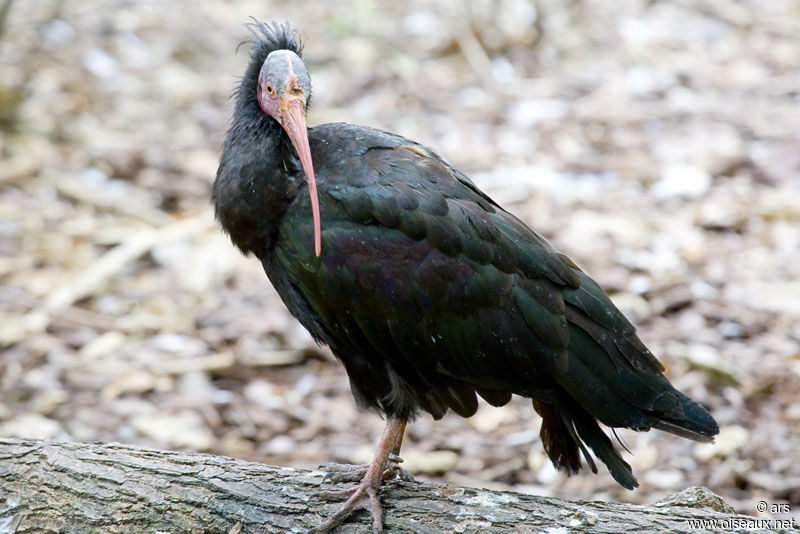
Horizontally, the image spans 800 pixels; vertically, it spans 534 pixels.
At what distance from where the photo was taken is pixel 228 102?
10.3 meters

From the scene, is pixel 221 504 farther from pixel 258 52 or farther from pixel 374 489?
pixel 258 52

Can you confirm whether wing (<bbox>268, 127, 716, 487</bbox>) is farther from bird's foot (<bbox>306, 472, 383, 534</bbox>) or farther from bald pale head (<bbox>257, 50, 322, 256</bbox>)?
bird's foot (<bbox>306, 472, 383, 534</bbox>)

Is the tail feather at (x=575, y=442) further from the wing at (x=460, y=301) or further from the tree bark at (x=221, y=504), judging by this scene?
the tree bark at (x=221, y=504)

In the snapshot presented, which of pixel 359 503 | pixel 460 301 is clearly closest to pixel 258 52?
pixel 460 301

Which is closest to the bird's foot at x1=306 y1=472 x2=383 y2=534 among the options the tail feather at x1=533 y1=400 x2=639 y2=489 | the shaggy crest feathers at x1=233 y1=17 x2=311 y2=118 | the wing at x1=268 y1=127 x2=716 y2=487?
the wing at x1=268 y1=127 x2=716 y2=487

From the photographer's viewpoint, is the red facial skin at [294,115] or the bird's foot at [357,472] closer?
the red facial skin at [294,115]

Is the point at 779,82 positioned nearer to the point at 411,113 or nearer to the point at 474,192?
the point at 411,113

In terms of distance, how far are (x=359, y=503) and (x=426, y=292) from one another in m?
0.91

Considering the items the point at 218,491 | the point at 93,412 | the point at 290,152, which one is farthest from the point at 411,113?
the point at 218,491

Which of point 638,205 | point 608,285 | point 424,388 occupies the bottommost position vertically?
point 424,388

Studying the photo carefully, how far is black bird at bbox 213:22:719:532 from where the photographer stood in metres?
4.01

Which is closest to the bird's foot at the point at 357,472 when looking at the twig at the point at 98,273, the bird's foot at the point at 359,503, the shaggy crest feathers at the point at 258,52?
the bird's foot at the point at 359,503

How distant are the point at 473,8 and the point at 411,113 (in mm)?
1958

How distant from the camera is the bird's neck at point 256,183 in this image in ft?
13.6
